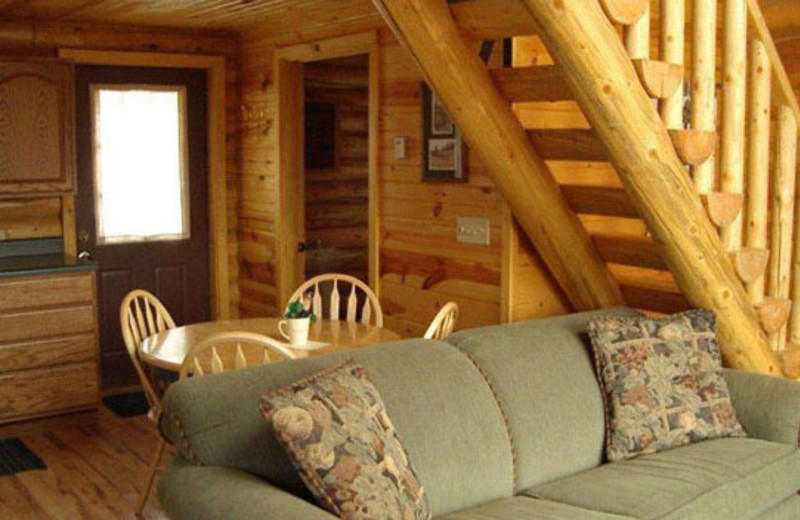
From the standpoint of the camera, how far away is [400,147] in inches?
192

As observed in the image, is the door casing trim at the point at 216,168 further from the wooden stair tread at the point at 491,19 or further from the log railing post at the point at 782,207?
the log railing post at the point at 782,207

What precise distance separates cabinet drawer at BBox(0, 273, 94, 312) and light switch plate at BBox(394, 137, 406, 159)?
1779 mm

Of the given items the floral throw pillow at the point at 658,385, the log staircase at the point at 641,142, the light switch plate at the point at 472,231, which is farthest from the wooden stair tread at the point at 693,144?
the light switch plate at the point at 472,231

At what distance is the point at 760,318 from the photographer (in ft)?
13.3

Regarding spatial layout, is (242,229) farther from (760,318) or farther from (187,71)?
(760,318)

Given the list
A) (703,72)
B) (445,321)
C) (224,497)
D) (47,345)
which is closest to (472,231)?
(445,321)

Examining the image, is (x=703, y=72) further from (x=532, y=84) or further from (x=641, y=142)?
(x=532, y=84)

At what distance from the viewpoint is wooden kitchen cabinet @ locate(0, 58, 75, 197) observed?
5.47 meters

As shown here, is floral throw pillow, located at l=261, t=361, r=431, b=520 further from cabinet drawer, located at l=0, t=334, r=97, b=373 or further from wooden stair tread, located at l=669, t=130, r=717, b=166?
cabinet drawer, located at l=0, t=334, r=97, b=373

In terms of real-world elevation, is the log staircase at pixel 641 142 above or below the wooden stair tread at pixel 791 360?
above

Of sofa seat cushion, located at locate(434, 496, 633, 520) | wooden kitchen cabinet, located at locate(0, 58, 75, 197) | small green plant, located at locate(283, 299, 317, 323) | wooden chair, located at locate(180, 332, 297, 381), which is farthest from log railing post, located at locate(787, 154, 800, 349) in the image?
wooden kitchen cabinet, located at locate(0, 58, 75, 197)

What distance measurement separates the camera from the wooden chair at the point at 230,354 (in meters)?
3.44

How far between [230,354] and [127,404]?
2.28 m

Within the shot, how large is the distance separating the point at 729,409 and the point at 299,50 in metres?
3.17
